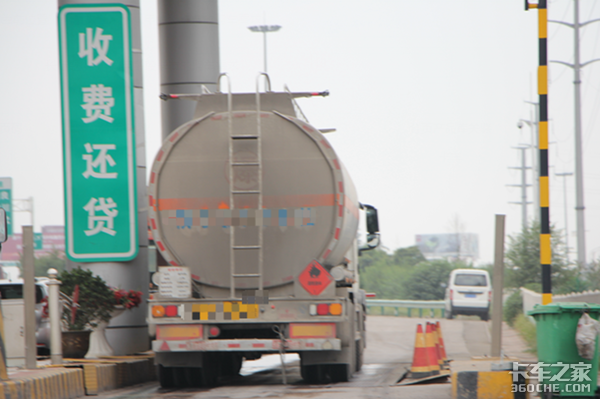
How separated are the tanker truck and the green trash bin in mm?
3409

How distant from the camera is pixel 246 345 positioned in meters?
Answer: 10.2

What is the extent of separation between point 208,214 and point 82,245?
332 cm

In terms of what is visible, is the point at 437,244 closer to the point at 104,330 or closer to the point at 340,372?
the point at 104,330

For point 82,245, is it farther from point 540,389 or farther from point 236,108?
point 540,389

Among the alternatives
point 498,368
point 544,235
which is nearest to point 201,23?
point 544,235

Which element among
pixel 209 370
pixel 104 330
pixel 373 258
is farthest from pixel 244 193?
pixel 373 258

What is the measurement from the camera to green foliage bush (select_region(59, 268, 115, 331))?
38.7ft

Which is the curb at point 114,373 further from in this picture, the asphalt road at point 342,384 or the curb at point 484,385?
the curb at point 484,385

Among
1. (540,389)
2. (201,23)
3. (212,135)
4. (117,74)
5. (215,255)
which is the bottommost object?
(540,389)

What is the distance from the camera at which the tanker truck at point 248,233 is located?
1020 cm

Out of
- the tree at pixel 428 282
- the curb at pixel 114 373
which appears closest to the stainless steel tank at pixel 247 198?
the curb at pixel 114 373

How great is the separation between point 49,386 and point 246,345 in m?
2.46

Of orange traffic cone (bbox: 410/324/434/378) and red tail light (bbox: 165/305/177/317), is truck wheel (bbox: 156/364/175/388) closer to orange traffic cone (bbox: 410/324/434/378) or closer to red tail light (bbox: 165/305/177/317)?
red tail light (bbox: 165/305/177/317)

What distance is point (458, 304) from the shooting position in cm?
3145
